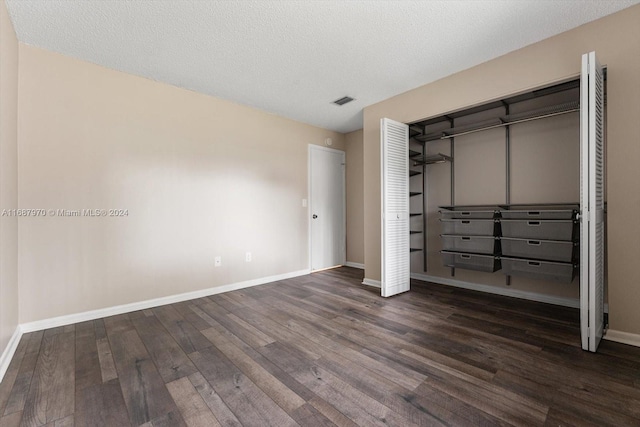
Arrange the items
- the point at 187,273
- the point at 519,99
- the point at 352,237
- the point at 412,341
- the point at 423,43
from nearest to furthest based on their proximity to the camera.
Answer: the point at 412,341, the point at 423,43, the point at 519,99, the point at 187,273, the point at 352,237

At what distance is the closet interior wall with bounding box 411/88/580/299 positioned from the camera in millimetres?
2732

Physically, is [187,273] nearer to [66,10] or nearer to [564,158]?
[66,10]

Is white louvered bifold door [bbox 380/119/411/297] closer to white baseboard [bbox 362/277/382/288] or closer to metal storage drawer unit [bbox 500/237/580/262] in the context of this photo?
white baseboard [bbox 362/277/382/288]

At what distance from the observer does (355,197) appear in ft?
16.4

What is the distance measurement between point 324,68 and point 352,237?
3.03m

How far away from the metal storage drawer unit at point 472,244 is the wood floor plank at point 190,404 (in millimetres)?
2891

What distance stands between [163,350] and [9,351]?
102 cm

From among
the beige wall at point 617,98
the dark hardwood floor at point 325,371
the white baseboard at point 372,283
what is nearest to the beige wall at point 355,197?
the white baseboard at point 372,283

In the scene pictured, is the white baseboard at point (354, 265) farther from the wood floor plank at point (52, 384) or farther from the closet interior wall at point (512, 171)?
the wood floor plank at point (52, 384)

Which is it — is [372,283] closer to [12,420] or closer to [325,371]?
[325,371]

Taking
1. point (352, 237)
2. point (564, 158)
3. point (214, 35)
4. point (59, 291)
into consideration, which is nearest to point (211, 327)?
point (59, 291)

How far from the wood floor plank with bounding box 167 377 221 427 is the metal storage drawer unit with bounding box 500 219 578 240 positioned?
9.89 feet

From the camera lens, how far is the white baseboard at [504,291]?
275 cm

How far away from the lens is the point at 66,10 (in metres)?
1.96
